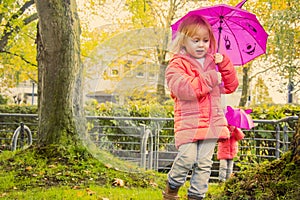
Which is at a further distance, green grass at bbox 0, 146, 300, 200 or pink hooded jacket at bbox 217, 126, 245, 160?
pink hooded jacket at bbox 217, 126, 245, 160

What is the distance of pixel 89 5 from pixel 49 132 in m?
6.79

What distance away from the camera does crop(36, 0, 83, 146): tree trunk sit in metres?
5.16

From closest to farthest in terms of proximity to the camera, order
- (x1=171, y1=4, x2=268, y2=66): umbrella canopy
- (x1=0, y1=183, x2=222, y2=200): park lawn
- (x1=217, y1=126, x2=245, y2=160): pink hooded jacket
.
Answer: (x1=171, y1=4, x2=268, y2=66): umbrella canopy, (x1=0, y1=183, x2=222, y2=200): park lawn, (x1=217, y1=126, x2=245, y2=160): pink hooded jacket

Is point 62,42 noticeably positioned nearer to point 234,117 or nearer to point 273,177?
point 234,117

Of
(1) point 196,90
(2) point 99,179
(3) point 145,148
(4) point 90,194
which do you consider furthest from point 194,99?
(2) point 99,179

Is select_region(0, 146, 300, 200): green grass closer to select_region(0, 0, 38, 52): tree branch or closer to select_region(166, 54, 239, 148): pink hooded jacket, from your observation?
select_region(166, 54, 239, 148): pink hooded jacket

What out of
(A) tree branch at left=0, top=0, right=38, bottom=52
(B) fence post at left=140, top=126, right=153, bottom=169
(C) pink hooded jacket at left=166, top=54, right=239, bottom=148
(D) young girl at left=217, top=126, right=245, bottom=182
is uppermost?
(A) tree branch at left=0, top=0, right=38, bottom=52

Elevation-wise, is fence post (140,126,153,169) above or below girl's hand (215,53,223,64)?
below

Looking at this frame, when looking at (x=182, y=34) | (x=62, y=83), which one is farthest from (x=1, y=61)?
(x=182, y=34)

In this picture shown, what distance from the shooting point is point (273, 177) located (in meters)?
2.93

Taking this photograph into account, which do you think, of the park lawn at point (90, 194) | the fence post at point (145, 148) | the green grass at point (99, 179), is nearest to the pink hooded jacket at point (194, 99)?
the fence post at point (145, 148)

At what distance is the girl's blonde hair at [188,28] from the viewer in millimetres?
2195

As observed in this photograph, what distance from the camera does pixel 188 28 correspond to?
2.25m

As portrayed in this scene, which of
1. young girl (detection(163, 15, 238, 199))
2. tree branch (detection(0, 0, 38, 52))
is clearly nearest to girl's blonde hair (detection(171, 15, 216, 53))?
young girl (detection(163, 15, 238, 199))
